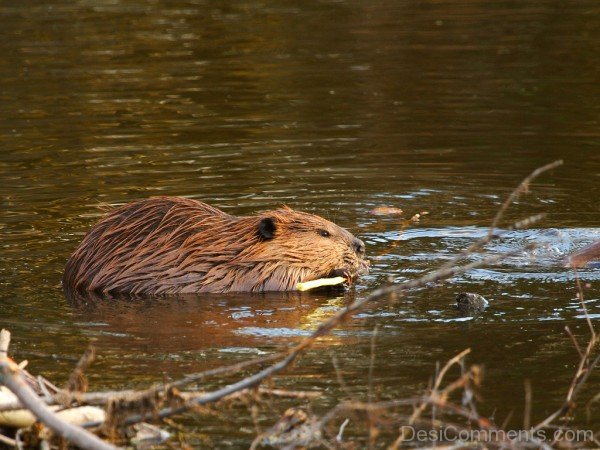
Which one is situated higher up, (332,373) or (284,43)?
(284,43)

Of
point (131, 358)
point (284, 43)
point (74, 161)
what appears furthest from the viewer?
point (284, 43)

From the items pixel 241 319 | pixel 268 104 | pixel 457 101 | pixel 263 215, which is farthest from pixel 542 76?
pixel 241 319

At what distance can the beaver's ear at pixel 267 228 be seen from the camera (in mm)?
6074

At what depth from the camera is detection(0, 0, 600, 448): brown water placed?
5.04m

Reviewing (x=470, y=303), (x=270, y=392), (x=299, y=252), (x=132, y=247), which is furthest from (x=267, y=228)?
(x=270, y=392)

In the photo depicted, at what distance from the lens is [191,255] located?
19.9 ft

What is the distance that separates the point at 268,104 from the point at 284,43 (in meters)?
2.66

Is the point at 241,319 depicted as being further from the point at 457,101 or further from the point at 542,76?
the point at 542,76

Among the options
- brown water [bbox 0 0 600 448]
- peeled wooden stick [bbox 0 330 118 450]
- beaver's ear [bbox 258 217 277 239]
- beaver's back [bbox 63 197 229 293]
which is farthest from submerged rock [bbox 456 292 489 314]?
peeled wooden stick [bbox 0 330 118 450]

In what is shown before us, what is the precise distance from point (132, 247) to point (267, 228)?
672mm

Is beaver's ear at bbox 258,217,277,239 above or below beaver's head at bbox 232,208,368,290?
above

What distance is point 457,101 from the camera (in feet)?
34.9

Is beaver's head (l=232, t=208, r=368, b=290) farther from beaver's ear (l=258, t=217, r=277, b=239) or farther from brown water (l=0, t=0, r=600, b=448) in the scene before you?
brown water (l=0, t=0, r=600, b=448)

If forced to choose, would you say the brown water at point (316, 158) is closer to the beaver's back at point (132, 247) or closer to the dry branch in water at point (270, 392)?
the beaver's back at point (132, 247)
